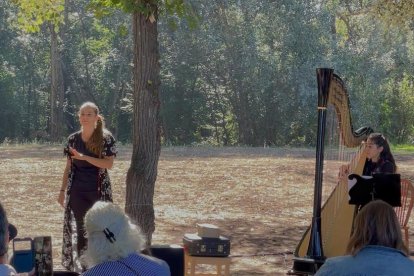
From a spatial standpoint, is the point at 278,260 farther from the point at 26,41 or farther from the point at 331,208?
the point at 26,41

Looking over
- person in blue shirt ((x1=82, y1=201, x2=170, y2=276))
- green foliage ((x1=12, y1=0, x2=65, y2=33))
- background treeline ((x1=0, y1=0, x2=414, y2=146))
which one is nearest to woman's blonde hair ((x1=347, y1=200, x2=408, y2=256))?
person in blue shirt ((x1=82, y1=201, x2=170, y2=276))

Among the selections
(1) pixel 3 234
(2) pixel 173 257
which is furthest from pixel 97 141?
(1) pixel 3 234

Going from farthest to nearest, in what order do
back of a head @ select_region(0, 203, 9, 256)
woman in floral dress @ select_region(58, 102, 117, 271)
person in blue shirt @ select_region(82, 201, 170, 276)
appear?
woman in floral dress @ select_region(58, 102, 117, 271) → person in blue shirt @ select_region(82, 201, 170, 276) → back of a head @ select_region(0, 203, 9, 256)

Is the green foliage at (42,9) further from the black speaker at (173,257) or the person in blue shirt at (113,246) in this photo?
the person in blue shirt at (113,246)

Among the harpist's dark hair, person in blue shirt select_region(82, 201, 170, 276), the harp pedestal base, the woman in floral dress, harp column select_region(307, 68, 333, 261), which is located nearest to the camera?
person in blue shirt select_region(82, 201, 170, 276)

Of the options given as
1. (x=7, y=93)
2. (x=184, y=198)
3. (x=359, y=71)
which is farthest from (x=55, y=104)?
(x=184, y=198)

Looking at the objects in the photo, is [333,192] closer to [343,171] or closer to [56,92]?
[343,171]

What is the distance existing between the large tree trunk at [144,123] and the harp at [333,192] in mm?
1473

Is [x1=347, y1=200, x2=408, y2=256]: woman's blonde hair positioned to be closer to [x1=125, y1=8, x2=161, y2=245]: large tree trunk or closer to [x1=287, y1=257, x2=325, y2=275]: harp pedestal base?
[x1=287, y1=257, x2=325, y2=275]: harp pedestal base

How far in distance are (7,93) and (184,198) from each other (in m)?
27.8

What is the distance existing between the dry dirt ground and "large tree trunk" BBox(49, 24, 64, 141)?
13.0 metres

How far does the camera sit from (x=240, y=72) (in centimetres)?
3309

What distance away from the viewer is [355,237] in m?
3.36

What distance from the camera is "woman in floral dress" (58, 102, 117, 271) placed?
677 cm
